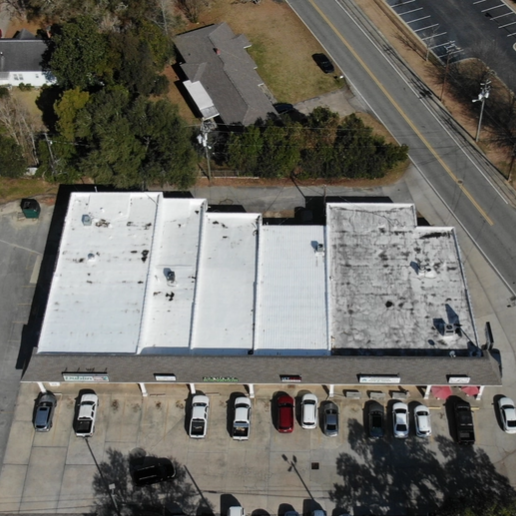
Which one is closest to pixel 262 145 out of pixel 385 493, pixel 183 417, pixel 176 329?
pixel 176 329

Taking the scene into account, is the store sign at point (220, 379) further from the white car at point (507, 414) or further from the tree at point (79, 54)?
the tree at point (79, 54)

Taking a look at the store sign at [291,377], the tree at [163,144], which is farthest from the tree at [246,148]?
the store sign at [291,377]

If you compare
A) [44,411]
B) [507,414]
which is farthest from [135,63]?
[507,414]

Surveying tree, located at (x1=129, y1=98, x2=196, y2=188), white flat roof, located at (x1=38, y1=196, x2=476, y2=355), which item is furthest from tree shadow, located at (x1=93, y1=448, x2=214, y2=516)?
tree, located at (x1=129, y1=98, x2=196, y2=188)

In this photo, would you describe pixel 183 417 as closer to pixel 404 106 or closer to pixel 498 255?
pixel 498 255

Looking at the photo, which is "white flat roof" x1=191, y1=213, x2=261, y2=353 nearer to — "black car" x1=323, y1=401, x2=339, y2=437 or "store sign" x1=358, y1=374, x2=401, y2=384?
"black car" x1=323, y1=401, x2=339, y2=437
